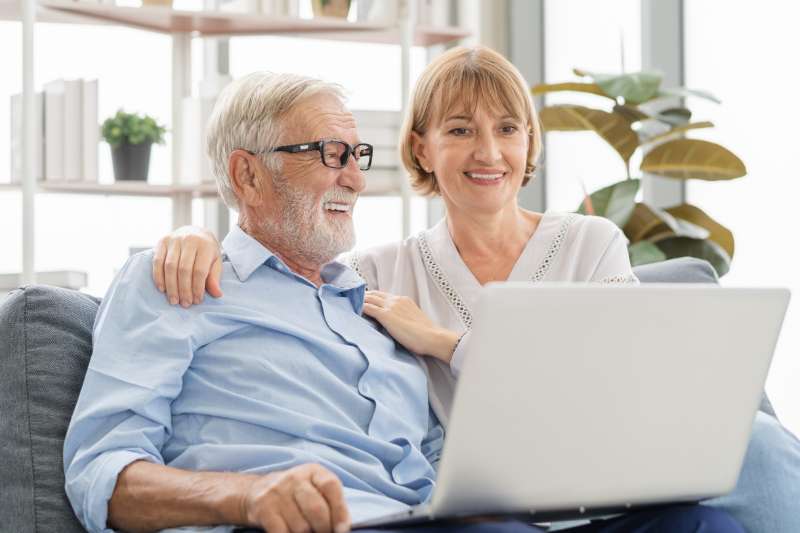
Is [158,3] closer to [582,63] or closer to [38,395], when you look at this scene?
[582,63]

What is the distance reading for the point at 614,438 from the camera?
4.31ft

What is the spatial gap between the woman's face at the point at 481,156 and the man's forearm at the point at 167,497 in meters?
0.87

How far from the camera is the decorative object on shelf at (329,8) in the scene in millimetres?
3828

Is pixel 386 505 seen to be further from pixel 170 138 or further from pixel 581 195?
pixel 581 195

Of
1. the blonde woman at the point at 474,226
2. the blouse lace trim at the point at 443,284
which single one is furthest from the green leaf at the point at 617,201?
the blouse lace trim at the point at 443,284

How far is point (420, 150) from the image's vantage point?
2277mm

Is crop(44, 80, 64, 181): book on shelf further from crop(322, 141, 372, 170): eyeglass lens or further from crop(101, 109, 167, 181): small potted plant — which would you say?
crop(322, 141, 372, 170): eyeglass lens

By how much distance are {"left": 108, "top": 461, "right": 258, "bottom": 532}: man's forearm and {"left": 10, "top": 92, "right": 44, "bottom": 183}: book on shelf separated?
7.00 feet

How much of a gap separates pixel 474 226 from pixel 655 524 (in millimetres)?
831

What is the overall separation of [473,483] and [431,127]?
1077 mm

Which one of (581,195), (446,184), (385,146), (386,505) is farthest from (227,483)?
(581,195)

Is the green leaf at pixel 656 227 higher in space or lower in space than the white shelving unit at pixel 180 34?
lower

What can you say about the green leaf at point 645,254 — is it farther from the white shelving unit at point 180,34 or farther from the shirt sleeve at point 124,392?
the shirt sleeve at point 124,392

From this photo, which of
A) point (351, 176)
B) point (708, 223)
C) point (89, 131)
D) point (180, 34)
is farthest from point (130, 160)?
point (351, 176)
